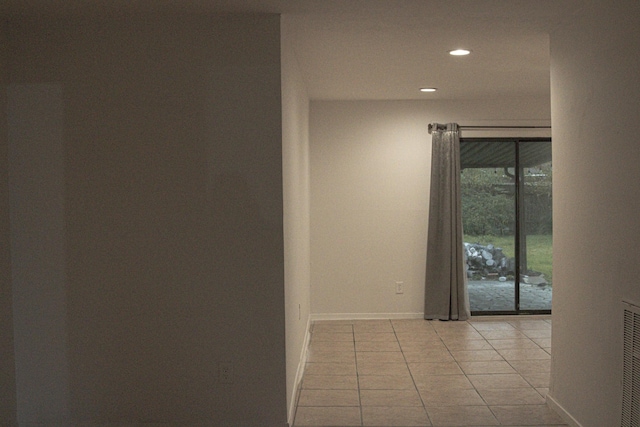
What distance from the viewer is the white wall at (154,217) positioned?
10.8ft

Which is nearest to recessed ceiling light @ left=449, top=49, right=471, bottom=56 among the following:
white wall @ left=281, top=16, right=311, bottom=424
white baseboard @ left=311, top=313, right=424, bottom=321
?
white wall @ left=281, top=16, right=311, bottom=424

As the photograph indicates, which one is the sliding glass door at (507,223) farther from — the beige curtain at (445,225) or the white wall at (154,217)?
the white wall at (154,217)

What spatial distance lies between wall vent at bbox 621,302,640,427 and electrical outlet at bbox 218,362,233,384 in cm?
187

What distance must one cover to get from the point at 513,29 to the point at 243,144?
1.67m

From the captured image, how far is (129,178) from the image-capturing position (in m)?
3.33

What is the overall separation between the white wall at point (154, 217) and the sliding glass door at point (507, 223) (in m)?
3.75

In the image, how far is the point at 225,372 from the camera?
3.35 metres

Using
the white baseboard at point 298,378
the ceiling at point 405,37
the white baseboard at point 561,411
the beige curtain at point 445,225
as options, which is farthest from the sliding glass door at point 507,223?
the white baseboard at point 561,411

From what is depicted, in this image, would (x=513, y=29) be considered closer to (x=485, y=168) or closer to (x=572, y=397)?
(x=572, y=397)

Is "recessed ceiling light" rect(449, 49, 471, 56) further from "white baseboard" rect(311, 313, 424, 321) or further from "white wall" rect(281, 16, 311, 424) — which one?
"white baseboard" rect(311, 313, 424, 321)

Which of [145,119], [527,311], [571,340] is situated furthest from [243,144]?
[527,311]

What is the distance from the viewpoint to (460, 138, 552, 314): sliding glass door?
21.5ft

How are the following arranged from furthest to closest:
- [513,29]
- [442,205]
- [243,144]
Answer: [442,205], [513,29], [243,144]

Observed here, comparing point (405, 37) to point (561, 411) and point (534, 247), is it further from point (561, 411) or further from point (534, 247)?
point (534, 247)
